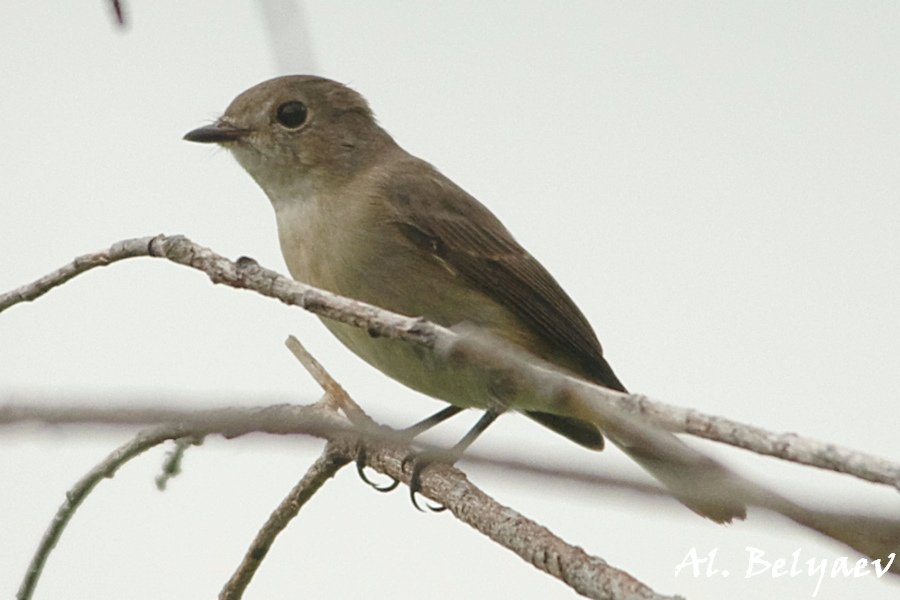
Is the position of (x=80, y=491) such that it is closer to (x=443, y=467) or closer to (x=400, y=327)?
(x=443, y=467)

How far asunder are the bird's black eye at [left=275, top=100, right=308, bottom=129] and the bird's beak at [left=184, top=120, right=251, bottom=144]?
187 millimetres

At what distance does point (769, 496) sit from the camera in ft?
3.14

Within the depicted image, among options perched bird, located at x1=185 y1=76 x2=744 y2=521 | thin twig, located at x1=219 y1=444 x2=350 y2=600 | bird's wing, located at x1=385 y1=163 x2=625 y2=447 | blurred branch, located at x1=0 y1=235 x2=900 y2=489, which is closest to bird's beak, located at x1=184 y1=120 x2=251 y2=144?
perched bird, located at x1=185 y1=76 x2=744 y2=521

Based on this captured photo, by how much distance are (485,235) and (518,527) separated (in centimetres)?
229

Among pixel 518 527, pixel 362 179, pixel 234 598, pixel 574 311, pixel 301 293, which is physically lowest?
pixel 234 598

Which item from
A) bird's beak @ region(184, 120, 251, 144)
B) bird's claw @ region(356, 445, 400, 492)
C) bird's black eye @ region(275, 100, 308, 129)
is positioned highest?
bird's black eye @ region(275, 100, 308, 129)

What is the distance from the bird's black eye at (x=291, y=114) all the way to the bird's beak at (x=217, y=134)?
0.61 ft

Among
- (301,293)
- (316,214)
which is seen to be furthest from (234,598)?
(316,214)

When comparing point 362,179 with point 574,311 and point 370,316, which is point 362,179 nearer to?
point 574,311

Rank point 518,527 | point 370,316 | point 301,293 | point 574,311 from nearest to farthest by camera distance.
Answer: point 370,316
point 301,293
point 518,527
point 574,311

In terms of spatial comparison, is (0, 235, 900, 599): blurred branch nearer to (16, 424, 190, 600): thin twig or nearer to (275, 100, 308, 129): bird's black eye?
(16, 424, 190, 600): thin twig

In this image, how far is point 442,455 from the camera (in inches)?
41.1

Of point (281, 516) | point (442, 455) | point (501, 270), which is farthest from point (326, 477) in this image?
point (442, 455)

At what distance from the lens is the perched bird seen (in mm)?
4336
